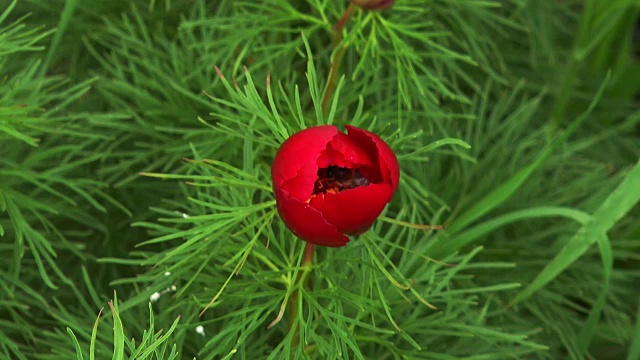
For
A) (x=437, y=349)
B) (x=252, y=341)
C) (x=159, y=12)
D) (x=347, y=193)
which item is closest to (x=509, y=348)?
(x=437, y=349)

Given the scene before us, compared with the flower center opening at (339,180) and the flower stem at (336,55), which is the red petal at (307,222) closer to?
the flower center opening at (339,180)

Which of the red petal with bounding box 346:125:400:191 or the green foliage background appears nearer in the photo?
the red petal with bounding box 346:125:400:191

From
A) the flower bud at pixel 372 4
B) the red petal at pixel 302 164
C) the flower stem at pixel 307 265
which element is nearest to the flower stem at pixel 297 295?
the flower stem at pixel 307 265

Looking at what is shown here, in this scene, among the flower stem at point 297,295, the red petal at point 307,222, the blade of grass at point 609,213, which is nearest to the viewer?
the red petal at point 307,222

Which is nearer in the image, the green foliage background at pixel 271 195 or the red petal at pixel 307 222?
the red petal at pixel 307 222

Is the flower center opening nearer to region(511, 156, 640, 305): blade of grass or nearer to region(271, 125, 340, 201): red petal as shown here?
region(271, 125, 340, 201): red petal

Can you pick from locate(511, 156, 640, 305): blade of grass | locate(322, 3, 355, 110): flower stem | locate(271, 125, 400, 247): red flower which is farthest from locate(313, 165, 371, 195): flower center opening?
locate(511, 156, 640, 305): blade of grass
